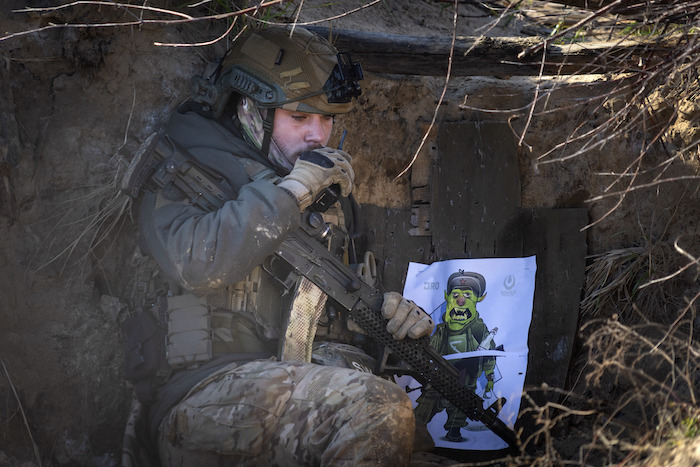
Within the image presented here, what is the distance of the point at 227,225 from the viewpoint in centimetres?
314

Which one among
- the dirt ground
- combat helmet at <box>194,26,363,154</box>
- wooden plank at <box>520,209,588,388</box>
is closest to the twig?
the dirt ground

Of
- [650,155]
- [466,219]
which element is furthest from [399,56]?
[650,155]

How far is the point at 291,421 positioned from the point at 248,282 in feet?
2.58

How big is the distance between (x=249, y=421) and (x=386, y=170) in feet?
7.43

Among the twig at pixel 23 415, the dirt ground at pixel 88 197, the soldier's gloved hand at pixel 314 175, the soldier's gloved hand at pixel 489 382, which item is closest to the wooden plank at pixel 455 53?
the dirt ground at pixel 88 197

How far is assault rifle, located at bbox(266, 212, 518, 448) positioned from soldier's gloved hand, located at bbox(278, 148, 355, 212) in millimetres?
180

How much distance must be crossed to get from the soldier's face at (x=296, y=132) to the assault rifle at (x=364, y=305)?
0.39 meters

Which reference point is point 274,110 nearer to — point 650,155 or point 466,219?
point 466,219

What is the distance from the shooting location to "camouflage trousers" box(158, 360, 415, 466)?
283cm

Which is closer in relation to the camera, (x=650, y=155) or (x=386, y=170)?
(x=650, y=155)

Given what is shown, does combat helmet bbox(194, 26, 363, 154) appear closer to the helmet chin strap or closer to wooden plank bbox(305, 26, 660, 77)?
the helmet chin strap

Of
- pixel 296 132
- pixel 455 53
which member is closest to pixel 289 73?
pixel 296 132

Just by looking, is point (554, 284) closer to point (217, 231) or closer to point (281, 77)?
point (281, 77)

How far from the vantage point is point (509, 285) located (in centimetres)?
440
